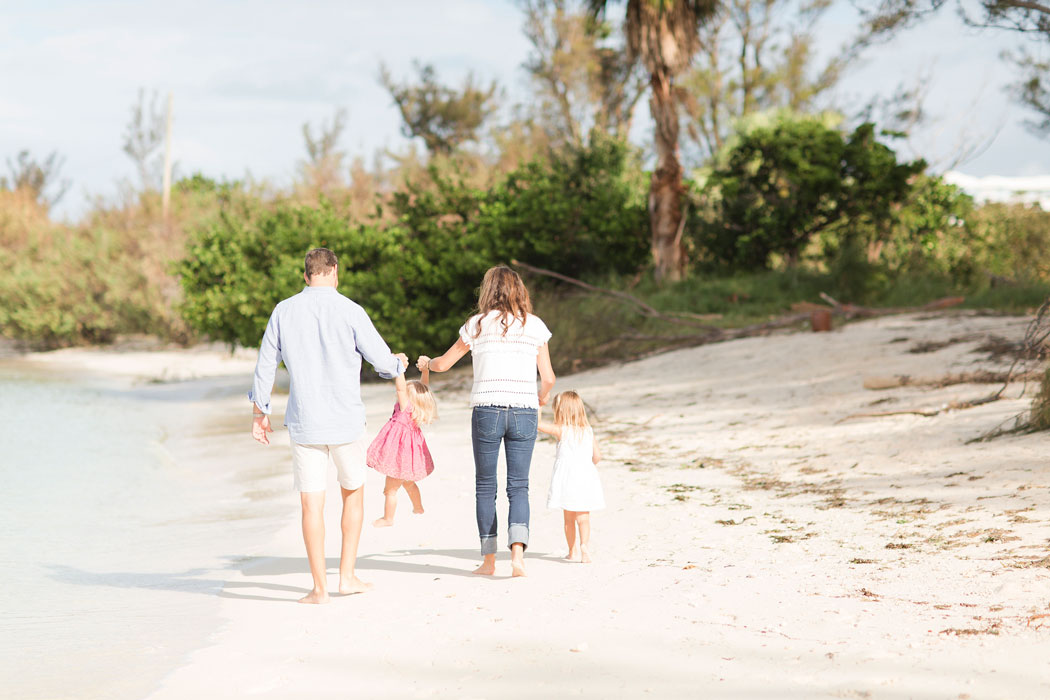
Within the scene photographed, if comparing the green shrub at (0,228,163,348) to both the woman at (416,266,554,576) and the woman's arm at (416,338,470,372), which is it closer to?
the woman's arm at (416,338,470,372)

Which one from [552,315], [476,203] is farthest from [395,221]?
[552,315]

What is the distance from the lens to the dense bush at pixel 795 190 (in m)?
20.9

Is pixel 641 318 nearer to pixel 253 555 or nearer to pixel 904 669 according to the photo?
pixel 253 555

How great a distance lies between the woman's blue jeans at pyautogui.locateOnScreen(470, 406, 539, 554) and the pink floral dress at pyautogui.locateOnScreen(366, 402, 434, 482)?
0.63 metres

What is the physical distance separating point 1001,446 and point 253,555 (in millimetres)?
5824

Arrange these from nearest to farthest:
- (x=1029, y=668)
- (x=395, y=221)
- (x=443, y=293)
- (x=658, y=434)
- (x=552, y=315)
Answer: (x=1029, y=668)
(x=658, y=434)
(x=552, y=315)
(x=443, y=293)
(x=395, y=221)

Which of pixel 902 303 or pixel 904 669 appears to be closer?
pixel 904 669

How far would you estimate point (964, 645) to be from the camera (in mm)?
3861

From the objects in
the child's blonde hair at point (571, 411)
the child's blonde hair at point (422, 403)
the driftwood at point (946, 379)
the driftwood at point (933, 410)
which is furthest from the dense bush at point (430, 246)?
the child's blonde hair at point (571, 411)

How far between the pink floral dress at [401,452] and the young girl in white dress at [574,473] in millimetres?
834

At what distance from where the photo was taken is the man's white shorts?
16.3 ft

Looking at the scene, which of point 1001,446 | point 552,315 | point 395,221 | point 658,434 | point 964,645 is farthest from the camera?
point 395,221

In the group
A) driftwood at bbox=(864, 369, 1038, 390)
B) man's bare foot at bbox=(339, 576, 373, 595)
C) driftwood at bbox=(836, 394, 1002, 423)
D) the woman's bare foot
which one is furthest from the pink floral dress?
driftwood at bbox=(864, 369, 1038, 390)

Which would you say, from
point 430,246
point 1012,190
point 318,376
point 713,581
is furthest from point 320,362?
point 1012,190
